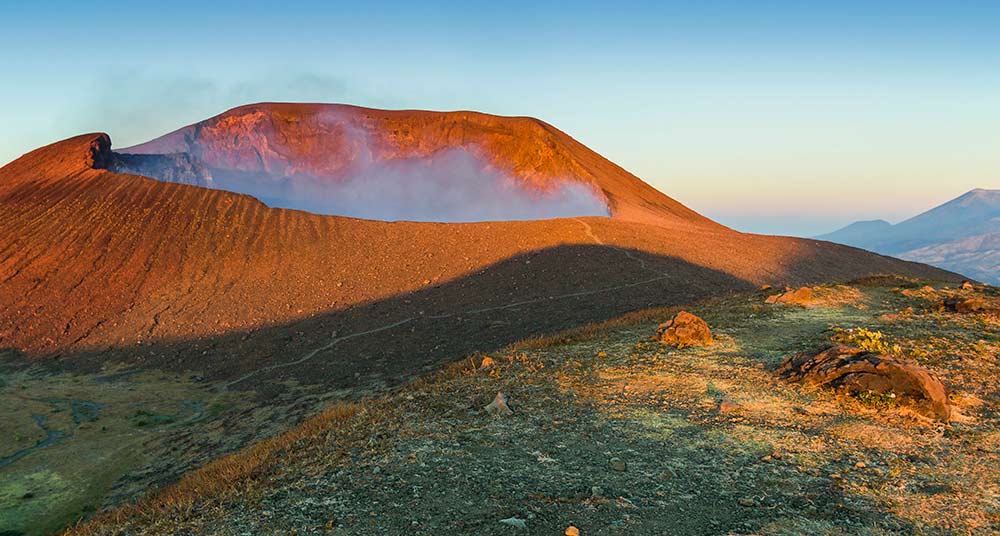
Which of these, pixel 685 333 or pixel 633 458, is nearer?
pixel 633 458

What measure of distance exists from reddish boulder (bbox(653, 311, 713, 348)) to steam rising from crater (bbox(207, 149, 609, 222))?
55.0 meters

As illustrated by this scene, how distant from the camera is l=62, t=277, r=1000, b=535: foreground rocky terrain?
6.43 metres

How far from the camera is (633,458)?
7895 millimetres

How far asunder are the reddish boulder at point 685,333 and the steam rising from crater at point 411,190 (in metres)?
55.0

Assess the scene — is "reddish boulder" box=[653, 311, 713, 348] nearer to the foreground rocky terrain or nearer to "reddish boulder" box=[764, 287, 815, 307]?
the foreground rocky terrain

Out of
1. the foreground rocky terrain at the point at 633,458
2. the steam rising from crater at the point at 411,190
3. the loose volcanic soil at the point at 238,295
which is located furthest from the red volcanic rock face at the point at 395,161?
the foreground rocky terrain at the point at 633,458

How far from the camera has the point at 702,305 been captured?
744 inches

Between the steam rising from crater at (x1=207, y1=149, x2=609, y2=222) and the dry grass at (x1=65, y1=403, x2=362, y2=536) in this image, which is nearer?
the dry grass at (x1=65, y1=403, x2=362, y2=536)

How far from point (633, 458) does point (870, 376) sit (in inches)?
187

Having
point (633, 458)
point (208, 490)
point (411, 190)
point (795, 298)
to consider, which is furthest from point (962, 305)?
point (411, 190)

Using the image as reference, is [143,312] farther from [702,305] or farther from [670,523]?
[670,523]

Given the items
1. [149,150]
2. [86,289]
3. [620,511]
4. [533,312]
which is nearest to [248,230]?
[86,289]

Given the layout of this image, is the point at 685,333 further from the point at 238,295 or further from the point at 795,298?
the point at 238,295

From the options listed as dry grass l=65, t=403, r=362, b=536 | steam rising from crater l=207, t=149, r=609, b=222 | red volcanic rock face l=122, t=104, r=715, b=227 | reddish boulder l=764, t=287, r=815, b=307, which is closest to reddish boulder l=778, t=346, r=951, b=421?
reddish boulder l=764, t=287, r=815, b=307
